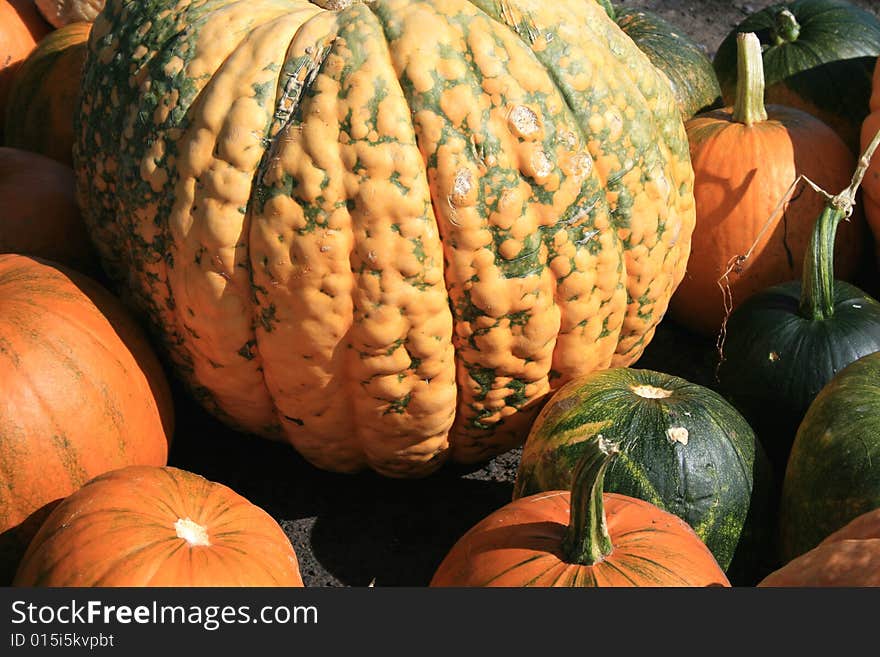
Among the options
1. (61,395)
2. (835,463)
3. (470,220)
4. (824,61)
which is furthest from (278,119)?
(824,61)

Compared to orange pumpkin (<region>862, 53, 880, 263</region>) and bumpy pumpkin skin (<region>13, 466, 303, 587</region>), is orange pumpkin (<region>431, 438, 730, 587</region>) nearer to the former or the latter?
bumpy pumpkin skin (<region>13, 466, 303, 587</region>)

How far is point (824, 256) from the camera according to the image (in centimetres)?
325

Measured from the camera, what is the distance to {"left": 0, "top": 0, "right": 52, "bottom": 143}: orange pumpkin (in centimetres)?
448

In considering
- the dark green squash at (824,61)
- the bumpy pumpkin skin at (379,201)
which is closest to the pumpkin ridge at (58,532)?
the bumpy pumpkin skin at (379,201)

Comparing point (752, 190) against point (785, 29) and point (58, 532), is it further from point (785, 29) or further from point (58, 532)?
point (58, 532)

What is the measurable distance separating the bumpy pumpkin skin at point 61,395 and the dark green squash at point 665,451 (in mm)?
1060

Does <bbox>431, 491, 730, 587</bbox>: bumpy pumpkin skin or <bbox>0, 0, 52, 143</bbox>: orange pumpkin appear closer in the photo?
<bbox>431, 491, 730, 587</bbox>: bumpy pumpkin skin

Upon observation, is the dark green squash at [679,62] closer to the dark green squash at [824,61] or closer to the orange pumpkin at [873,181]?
the dark green squash at [824,61]

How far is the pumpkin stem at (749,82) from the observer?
3.85 m

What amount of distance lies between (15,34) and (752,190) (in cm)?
299

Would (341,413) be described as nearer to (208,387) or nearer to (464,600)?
(208,387)

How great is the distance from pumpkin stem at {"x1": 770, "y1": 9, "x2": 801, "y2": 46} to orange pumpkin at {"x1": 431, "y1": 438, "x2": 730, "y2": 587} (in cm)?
297

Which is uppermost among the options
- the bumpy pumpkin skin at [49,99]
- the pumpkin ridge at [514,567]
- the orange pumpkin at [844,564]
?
the bumpy pumpkin skin at [49,99]

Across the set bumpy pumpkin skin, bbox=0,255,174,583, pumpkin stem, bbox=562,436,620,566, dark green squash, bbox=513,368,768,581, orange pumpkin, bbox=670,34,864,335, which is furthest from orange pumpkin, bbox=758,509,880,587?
orange pumpkin, bbox=670,34,864,335
